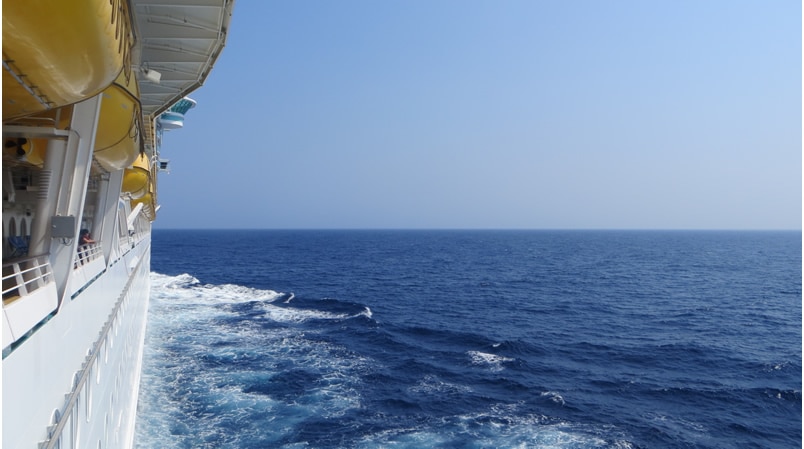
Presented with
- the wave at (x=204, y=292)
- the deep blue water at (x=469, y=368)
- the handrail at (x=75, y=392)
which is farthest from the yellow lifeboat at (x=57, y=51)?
the wave at (x=204, y=292)

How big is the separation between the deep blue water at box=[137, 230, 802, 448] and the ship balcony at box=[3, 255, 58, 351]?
1298cm

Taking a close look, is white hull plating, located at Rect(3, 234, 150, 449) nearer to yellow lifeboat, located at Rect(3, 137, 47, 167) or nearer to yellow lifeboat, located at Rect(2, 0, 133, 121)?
yellow lifeboat, located at Rect(3, 137, 47, 167)

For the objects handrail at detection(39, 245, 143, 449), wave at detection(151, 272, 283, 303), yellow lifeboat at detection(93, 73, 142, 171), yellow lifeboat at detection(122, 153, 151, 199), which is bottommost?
wave at detection(151, 272, 283, 303)

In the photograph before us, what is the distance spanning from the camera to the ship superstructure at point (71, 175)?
3.92 meters

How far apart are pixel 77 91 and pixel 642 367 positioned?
2899 centimetres

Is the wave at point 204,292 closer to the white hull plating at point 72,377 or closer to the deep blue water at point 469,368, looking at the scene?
the deep blue water at point 469,368

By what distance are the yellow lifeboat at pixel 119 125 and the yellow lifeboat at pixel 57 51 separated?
1622 mm

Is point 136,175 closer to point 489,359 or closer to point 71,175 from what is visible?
point 71,175

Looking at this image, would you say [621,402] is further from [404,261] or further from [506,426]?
[404,261]

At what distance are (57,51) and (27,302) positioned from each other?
2533mm

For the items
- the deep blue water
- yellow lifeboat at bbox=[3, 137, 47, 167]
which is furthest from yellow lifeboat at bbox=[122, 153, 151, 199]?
the deep blue water

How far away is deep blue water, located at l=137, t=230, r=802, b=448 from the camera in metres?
18.7

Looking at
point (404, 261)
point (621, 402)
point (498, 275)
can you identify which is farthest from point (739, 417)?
point (404, 261)

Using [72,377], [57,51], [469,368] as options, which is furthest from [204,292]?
[57,51]
